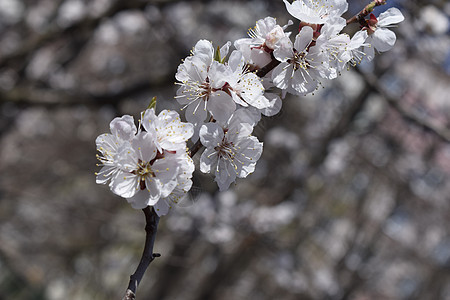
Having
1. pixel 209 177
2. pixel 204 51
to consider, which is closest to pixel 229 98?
pixel 204 51

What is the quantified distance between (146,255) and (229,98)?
0.39 meters

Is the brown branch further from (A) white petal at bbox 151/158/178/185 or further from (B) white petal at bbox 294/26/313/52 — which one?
(A) white petal at bbox 151/158/178/185

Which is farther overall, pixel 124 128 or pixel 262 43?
pixel 262 43

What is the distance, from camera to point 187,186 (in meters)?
0.89

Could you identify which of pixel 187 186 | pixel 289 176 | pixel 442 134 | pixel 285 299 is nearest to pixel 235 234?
pixel 289 176

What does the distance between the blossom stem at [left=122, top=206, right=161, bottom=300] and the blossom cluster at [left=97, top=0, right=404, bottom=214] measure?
0.09 ft

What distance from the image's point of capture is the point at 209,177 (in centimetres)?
239

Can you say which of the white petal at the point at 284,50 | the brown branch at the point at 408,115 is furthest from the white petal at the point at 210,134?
the brown branch at the point at 408,115

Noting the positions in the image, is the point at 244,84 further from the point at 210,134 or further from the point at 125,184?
the point at 125,184

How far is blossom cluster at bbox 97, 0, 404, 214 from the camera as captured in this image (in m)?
0.86

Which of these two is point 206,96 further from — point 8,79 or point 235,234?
point 235,234

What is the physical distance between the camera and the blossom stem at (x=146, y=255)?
758 millimetres

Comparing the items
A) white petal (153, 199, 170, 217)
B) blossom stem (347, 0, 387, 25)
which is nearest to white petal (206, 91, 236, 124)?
white petal (153, 199, 170, 217)

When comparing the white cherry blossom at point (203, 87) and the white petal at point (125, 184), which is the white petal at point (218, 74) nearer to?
the white cherry blossom at point (203, 87)
